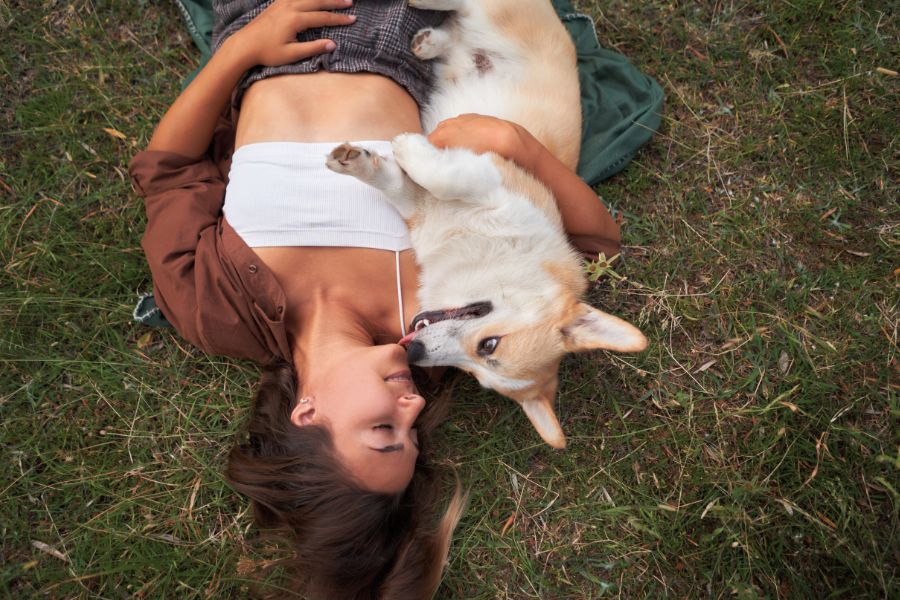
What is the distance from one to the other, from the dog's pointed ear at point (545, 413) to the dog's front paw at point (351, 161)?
112 centimetres

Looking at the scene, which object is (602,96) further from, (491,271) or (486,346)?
(486,346)

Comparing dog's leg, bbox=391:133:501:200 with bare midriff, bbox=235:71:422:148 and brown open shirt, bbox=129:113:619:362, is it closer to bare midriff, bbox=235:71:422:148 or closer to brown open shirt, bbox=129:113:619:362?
bare midriff, bbox=235:71:422:148

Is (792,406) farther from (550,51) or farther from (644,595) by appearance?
(550,51)

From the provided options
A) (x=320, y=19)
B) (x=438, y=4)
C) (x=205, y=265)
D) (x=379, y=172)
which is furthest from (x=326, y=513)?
(x=438, y=4)

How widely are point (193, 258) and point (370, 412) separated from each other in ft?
3.35

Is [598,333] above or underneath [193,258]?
underneath

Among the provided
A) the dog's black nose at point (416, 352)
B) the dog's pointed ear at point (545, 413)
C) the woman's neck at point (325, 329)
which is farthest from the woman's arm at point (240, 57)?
the dog's pointed ear at point (545, 413)

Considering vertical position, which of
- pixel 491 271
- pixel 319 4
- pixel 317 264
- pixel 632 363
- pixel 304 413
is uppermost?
pixel 319 4

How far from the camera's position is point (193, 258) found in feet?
7.89

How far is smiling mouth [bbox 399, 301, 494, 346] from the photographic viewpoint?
91.4 inches

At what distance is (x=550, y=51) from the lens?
273cm

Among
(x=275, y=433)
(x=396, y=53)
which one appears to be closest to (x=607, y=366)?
(x=275, y=433)

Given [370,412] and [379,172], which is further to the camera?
[379,172]

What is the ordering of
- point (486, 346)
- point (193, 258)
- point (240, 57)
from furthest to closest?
point (240, 57) < point (193, 258) < point (486, 346)
